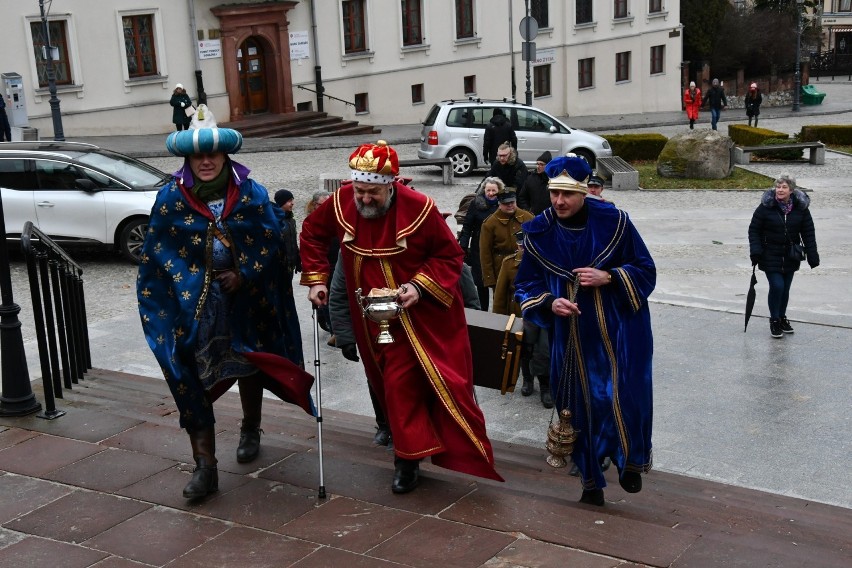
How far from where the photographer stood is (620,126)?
37.8 m

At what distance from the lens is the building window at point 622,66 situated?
1681 inches

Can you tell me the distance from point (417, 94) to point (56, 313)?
29379 mm

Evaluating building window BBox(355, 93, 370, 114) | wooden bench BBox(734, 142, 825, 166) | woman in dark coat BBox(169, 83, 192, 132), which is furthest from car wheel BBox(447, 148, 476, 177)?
building window BBox(355, 93, 370, 114)

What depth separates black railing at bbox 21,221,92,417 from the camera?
7520 mm

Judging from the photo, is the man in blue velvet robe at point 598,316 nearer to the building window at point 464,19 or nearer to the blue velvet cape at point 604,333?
the blue velvet cape at point 604,333

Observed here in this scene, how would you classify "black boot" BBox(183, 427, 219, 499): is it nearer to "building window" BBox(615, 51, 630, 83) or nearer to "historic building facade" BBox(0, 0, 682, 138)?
"historic building facade" BBox(0, 0, 682, 138)

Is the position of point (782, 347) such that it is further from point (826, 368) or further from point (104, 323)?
point (104, 323)

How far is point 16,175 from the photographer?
1457cm

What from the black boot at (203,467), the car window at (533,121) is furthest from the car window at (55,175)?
the car window at (533,121)

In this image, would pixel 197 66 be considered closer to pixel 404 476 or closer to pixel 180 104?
pixel 180 104

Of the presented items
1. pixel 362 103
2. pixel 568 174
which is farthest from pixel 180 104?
pixel 568 174

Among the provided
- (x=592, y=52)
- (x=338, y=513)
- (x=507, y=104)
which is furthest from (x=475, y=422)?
(x=592, y=52)

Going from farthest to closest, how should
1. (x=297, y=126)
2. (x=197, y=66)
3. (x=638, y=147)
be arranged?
(x=297, y=126), (x=197, y=66), (x=638, y=147)

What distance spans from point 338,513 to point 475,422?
87 centimetres
